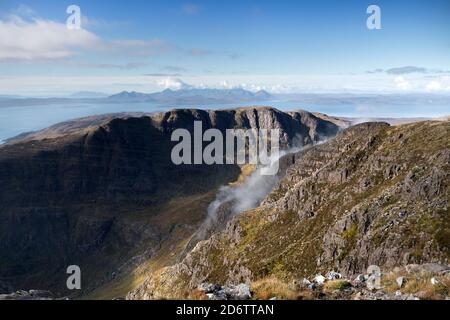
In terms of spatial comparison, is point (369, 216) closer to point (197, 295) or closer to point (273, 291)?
point (273, 291)

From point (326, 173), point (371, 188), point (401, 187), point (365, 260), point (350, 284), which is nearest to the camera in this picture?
point (350, 284)

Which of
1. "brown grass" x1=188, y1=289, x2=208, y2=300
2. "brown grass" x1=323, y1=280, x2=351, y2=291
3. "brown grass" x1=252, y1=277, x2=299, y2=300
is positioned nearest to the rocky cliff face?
"brown grass" x1=323, y1=280, x2=351, y2=291

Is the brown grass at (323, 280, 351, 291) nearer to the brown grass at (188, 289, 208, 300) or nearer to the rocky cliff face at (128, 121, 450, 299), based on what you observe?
the brown grass at (188, 289, 208, 300)

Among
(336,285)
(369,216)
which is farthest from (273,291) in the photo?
(369,216)

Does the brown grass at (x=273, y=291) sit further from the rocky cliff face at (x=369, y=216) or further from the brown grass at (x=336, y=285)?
the rocky cliff face at (x=369, y=216)

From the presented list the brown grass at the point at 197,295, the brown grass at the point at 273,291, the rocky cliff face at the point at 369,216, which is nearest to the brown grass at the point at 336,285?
the brown grass at the point at 273,291
